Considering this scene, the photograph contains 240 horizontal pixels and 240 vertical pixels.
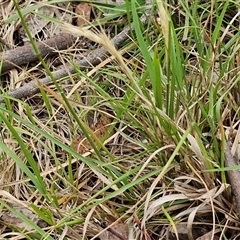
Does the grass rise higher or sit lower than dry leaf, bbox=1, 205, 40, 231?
higher

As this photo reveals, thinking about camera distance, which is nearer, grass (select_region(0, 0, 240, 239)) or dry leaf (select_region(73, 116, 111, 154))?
grass (select_region(0, 0, 240, 239))

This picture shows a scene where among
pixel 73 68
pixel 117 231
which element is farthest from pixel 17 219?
pixel 73 68

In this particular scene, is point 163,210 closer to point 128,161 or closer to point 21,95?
point 128,161

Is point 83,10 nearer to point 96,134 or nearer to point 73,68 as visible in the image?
point 73,68

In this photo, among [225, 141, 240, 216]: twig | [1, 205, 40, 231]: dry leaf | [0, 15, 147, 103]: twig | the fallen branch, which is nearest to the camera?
[225, 141, 240, 216]: twig

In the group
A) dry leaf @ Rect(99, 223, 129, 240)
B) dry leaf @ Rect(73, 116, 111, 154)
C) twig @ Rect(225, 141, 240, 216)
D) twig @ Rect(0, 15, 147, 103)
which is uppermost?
twig @ Rect(0, 15, 147, 103)

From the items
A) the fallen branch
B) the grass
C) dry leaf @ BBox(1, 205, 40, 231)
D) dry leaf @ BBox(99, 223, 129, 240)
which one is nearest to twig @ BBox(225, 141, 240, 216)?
the grass

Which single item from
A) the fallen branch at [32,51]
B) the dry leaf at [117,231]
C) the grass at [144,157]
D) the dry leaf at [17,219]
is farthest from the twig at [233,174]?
the fallen branch at [32,51]

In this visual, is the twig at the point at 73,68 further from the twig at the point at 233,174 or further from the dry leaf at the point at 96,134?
the twig at the point at 233,174

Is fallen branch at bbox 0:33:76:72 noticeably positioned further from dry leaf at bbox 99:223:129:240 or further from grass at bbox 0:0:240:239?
dry leaf at bbox 99:223:129:240
